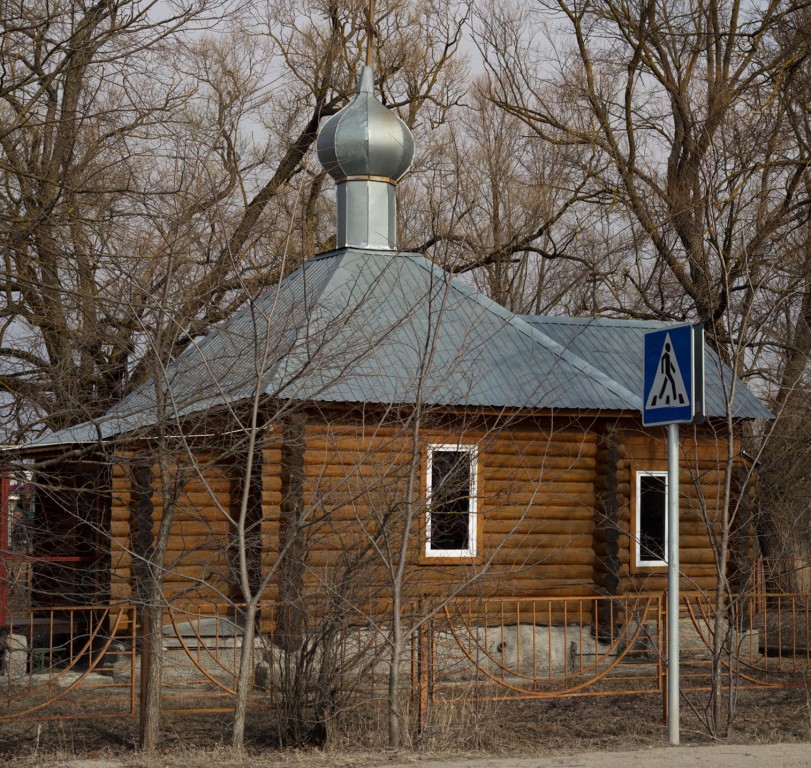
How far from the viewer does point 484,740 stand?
8.41 meters

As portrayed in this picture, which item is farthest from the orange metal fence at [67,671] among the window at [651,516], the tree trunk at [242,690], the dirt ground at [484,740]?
the window at [651,516]

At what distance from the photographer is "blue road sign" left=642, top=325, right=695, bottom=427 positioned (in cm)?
726

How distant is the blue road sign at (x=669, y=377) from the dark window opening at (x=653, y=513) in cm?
683

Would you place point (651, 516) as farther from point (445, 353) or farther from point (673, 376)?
point (673, 376)

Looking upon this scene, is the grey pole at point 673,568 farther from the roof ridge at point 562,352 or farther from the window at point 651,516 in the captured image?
the window at point 651,516

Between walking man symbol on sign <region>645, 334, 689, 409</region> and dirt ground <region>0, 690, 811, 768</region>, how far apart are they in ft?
7.27

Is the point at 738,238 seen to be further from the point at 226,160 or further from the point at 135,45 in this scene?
the point at 135,45

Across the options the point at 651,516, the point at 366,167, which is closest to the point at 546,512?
the point at 651,516

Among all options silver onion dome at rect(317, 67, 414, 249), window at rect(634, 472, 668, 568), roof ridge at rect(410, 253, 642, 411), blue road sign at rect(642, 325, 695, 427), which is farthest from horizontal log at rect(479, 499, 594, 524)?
blue road sign at rect(642, 325, 695, 427)

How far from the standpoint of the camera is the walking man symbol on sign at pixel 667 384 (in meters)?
7.34

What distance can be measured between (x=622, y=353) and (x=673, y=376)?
8320 mm

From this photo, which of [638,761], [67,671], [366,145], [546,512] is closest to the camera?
[638,761]

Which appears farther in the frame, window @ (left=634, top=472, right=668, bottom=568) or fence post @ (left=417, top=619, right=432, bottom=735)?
window @ (left=634, top=472, right=668, bottom=568)

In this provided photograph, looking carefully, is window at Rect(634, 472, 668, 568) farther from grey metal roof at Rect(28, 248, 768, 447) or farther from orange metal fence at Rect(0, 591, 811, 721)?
grey metal roof at Rect(28, 248, 768, 447)
